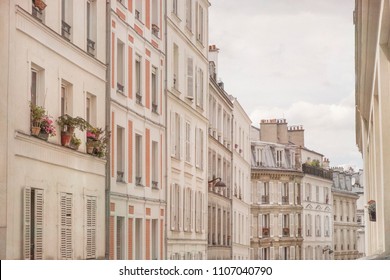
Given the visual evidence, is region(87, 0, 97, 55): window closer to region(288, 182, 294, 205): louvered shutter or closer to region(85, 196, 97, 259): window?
region(85, 196, 97, 259): window

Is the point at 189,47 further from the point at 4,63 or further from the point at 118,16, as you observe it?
the point at 4,63

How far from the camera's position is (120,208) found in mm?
10203

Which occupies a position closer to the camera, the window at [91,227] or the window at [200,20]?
the window at [91,227]

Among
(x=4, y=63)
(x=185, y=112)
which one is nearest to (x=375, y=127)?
(x=185, y=112)

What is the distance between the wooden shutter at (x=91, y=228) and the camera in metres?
9.98

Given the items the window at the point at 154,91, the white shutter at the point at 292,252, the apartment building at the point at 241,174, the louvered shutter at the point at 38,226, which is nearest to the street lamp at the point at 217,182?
the apartment building at the point at 241,174

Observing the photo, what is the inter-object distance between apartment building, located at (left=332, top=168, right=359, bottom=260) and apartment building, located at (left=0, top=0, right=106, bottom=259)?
1.83 m

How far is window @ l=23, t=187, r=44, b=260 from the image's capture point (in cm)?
965

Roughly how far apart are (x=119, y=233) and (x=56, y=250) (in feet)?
1.75

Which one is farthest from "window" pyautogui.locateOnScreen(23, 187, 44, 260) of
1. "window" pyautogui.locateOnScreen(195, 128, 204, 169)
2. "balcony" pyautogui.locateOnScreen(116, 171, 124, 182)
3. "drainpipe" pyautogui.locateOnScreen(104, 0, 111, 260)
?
"window" pyautogui.locateOnScreen(195, 128, 204, 169)

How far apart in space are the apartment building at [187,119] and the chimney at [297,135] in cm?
78

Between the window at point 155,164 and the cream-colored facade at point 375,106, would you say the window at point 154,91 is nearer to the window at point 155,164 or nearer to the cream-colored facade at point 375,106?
the window at point 155,164

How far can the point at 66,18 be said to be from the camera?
399 inches

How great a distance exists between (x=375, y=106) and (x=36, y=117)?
116 inches
